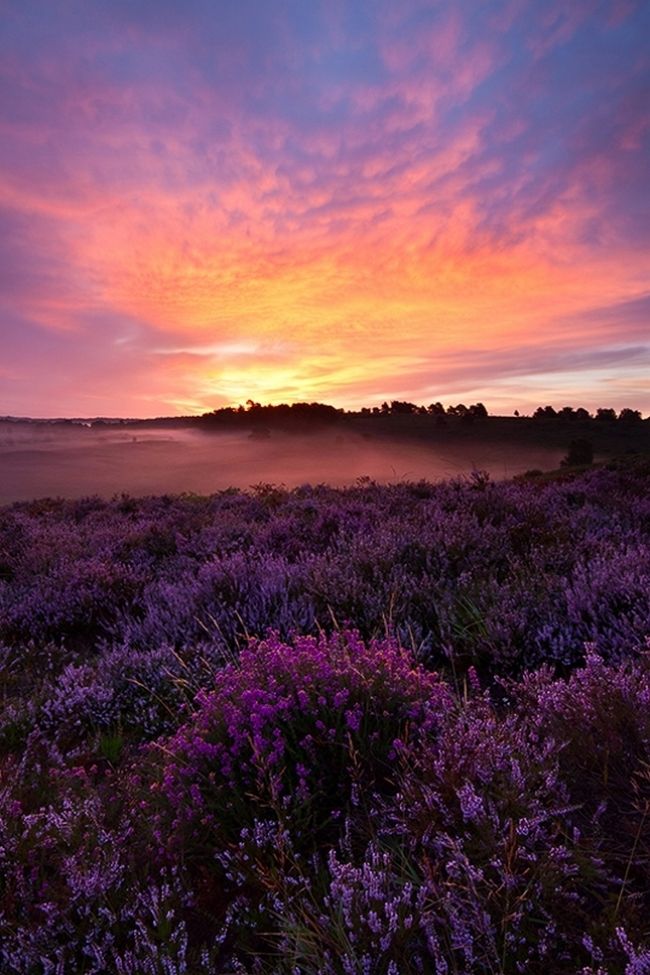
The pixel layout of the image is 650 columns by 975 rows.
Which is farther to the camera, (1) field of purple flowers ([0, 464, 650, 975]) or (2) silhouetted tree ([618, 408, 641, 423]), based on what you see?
(2) silhouetted tree ([618, 408, 641, 423])

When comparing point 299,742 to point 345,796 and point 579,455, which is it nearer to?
point 345,796

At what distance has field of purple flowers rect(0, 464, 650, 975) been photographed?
1578 millimetres

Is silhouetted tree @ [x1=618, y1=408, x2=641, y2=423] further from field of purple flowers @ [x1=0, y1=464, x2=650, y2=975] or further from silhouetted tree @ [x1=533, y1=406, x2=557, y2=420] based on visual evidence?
field of purple flowers @ [x1=0, y1=464, x2=650, y2=975]

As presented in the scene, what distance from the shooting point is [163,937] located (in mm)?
1700

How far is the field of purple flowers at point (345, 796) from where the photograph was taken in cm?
158

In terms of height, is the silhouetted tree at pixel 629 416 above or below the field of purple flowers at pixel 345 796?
above

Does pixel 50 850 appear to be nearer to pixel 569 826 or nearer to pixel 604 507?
pixel 569 826

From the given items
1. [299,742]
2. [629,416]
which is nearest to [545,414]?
[629,416]

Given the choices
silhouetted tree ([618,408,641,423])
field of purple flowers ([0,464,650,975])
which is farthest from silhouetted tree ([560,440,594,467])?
field of purple flowers ([0,464,650,975])

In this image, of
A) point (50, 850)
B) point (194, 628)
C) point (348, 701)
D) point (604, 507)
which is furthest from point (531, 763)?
point (604, 507)

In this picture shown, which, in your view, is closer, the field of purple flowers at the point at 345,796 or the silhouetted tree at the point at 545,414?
the field of purple flowers at the point at 345,796

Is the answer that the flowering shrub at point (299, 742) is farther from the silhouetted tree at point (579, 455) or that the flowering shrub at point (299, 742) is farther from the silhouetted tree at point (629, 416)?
the silhouetted tree at point (629, 416)

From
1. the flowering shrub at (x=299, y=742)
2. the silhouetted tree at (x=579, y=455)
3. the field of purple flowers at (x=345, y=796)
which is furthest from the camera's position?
the silhouetted tree at (x=579, y=455)

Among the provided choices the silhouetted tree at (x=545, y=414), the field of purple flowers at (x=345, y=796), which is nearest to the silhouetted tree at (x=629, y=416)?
the silhouetted tree at (x=545, y=414)
